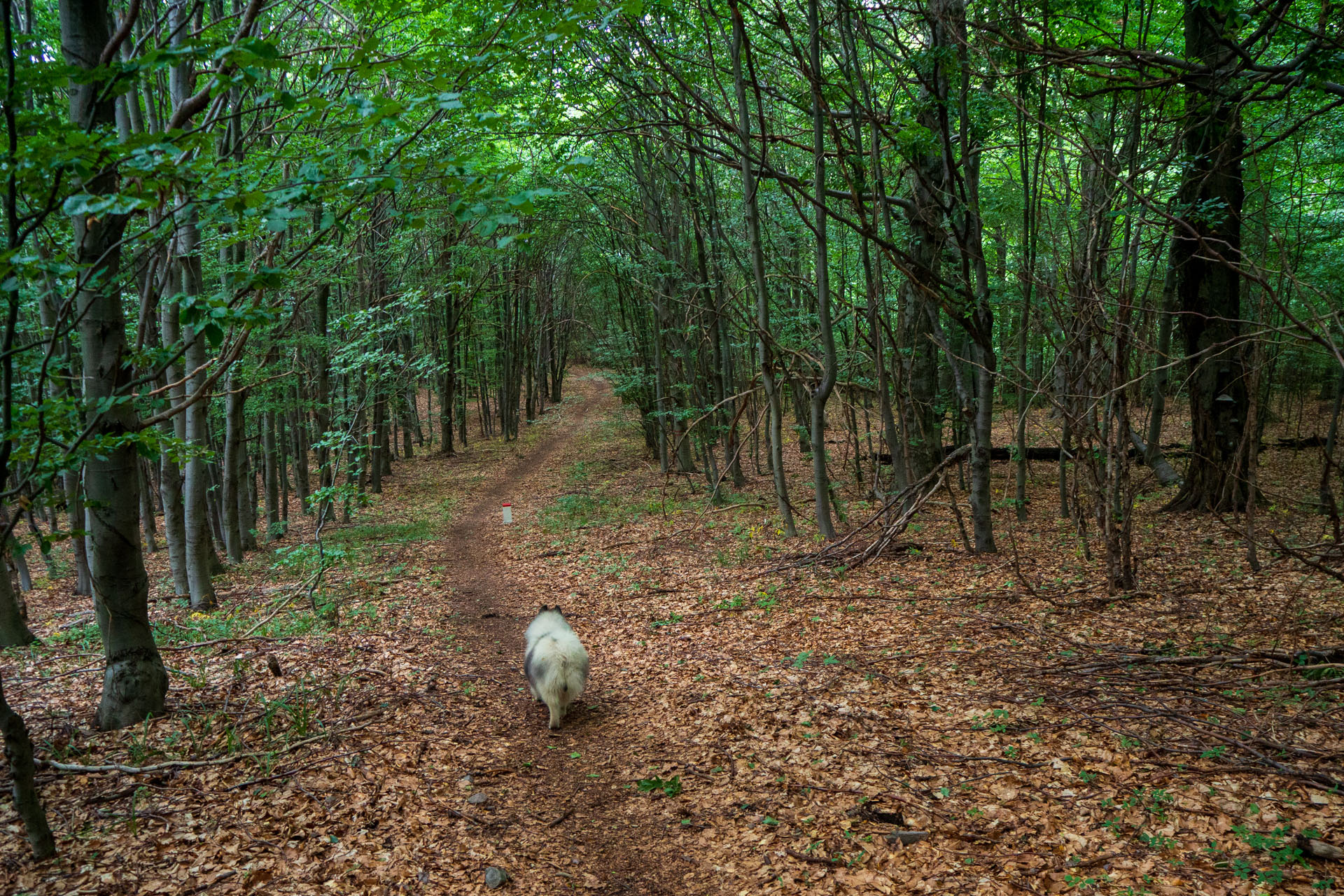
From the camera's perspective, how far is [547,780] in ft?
17.1

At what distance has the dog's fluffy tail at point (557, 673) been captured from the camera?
5.93m

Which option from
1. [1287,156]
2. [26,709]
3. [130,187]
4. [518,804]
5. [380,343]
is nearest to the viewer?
[130,187]

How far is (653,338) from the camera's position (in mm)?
21656

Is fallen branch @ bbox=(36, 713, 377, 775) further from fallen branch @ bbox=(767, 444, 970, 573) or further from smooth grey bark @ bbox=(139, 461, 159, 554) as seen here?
smooth grey bark @ bbox=(139, 461, 159, 554)

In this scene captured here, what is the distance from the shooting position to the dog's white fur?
593 cm

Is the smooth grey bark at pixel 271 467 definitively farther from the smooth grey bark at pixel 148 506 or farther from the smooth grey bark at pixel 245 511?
the smooth grey bark at pixel 148 506

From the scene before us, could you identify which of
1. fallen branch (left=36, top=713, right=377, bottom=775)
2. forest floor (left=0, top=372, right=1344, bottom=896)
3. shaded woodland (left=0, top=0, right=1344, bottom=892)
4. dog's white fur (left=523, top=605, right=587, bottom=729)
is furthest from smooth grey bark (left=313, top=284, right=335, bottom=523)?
fallen branch (left=36, top=713, right=377, bottom=775)

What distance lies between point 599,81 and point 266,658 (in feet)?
31.6

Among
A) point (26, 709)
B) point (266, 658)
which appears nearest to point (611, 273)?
point (266, 658)

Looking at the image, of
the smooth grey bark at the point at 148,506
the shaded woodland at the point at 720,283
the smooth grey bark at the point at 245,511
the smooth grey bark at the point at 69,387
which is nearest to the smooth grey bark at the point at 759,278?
the shaded woodland at the point at 720,283

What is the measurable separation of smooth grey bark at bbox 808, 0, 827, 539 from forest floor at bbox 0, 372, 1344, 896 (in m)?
1.37

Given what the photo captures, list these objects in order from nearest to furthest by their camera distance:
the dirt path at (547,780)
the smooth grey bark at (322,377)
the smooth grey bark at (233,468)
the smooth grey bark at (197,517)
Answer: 1. the dirt path at (547,780)
2. the smooth grey bark at (197,517)
3. the smooth grey bark at (233,468)
4. the smooth grey bark at (322,377)

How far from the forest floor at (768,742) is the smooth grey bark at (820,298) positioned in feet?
4.51

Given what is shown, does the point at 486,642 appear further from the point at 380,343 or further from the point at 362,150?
the point at 380,343
